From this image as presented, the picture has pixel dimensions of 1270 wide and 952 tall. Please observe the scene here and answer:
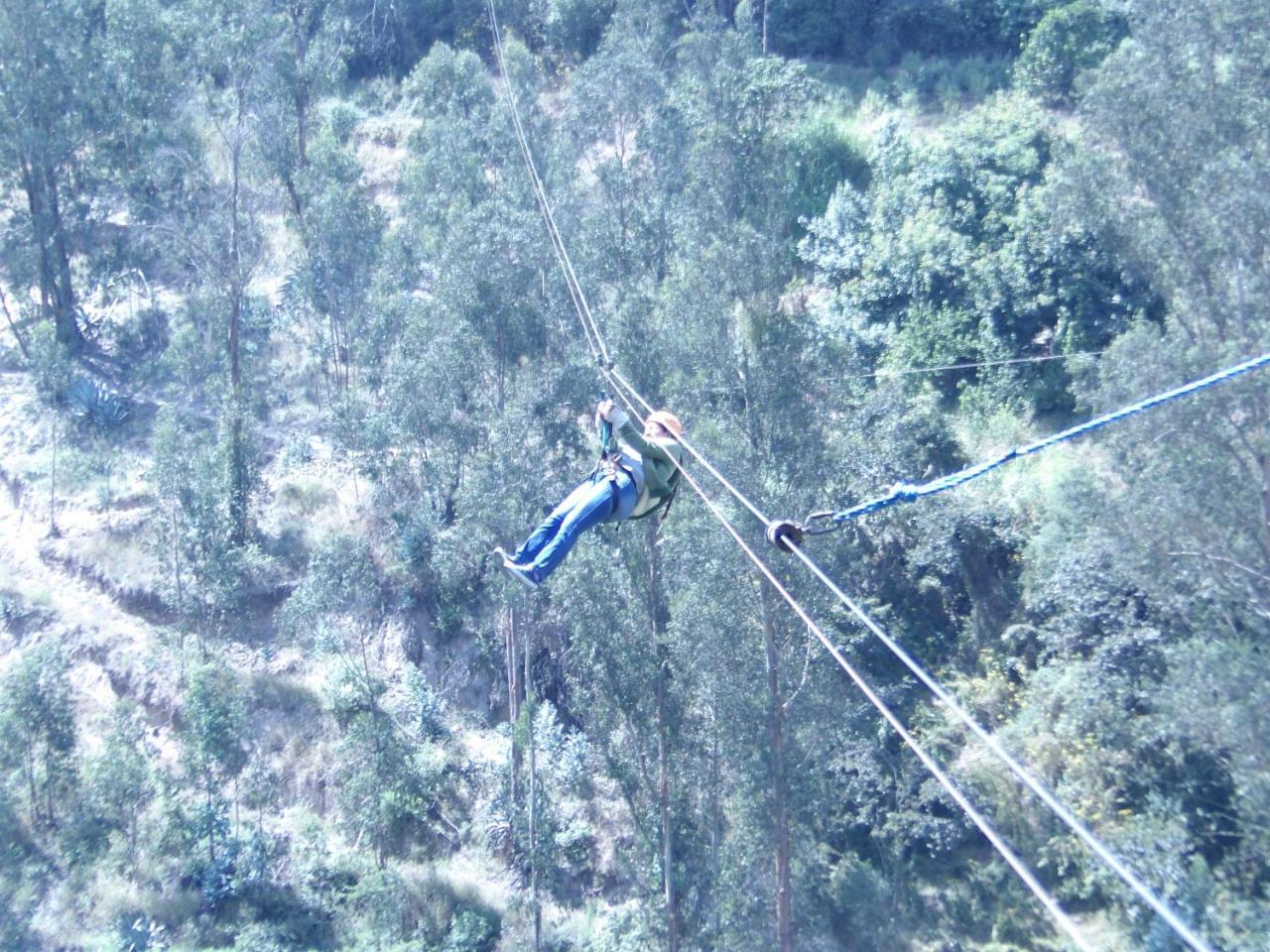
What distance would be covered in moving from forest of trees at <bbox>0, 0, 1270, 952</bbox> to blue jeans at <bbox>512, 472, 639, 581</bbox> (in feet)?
24.4

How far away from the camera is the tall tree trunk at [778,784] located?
17000 millimetres

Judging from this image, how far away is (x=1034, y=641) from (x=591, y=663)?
725cm

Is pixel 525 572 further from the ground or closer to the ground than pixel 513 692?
further from the ground

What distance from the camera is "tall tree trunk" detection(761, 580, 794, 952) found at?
17.0 m

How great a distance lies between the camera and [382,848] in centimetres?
2095

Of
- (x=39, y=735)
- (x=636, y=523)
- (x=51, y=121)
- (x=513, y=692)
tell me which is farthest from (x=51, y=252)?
(x=636, y=523)

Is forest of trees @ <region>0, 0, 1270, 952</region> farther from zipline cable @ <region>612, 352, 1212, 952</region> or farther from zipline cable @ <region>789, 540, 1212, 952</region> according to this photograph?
zipline cable @ <region>789, 540, 1212, 952</region>

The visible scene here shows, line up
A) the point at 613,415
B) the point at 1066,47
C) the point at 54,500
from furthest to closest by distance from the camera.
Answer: the point at 1066,47 → the point at 54,500 → the point at 613,415

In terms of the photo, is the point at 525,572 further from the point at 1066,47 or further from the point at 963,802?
the point at 1066,47

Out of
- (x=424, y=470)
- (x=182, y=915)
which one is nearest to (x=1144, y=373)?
(x=424, y=470)

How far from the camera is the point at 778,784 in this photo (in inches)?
675

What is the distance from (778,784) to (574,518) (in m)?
9.74

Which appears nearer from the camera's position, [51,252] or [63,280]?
[63,280]

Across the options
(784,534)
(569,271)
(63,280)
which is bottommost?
(784,534)
